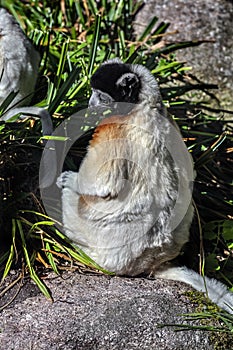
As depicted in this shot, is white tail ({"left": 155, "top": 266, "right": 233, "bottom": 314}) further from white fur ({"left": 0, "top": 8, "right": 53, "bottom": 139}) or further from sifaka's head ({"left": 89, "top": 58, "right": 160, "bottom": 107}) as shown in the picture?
white fur ({"left": 0, "top": 8, "right": 53, "bottom": 139})

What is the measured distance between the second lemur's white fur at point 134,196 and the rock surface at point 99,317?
0.62ft

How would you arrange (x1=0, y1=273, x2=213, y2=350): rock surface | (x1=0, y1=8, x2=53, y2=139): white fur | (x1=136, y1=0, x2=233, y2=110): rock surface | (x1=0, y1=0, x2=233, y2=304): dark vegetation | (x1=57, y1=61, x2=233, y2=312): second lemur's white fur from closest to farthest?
(x1=0, y1=273, x2=213, y2=350): rock surface → (x1=57, y1=61, x2=233, y2=312): second lemur's white fur → (x1=0, y1=0, x2=233, y2=304): dark vegetation → (x1=0, y1=8, x2=53, y2=139): white fur → (x1=136, y1=0, x2=233, y2=110): rock surface

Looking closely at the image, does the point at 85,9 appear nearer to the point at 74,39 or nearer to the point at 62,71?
the point at 74,39

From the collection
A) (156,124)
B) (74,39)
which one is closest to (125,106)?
(156,124)

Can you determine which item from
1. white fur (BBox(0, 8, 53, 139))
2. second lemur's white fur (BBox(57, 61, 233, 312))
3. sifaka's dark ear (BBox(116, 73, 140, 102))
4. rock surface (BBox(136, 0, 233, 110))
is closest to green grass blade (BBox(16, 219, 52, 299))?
second lemur's white fur (BBox(57, 61, 233, 312))

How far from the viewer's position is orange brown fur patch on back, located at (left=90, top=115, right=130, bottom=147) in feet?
14.9

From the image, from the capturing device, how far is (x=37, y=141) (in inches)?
203

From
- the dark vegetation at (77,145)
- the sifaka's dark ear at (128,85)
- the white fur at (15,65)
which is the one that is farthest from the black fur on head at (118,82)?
the white fur at (15,65)

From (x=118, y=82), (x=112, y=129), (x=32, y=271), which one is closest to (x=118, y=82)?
(x=118, y=82)

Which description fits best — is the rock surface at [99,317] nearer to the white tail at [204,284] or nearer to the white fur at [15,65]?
the white tail at [204,284]

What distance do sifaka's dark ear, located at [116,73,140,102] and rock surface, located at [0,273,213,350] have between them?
121cm

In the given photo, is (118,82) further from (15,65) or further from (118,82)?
(15,65)

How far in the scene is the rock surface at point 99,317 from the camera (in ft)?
13.8

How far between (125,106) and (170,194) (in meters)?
0.64
